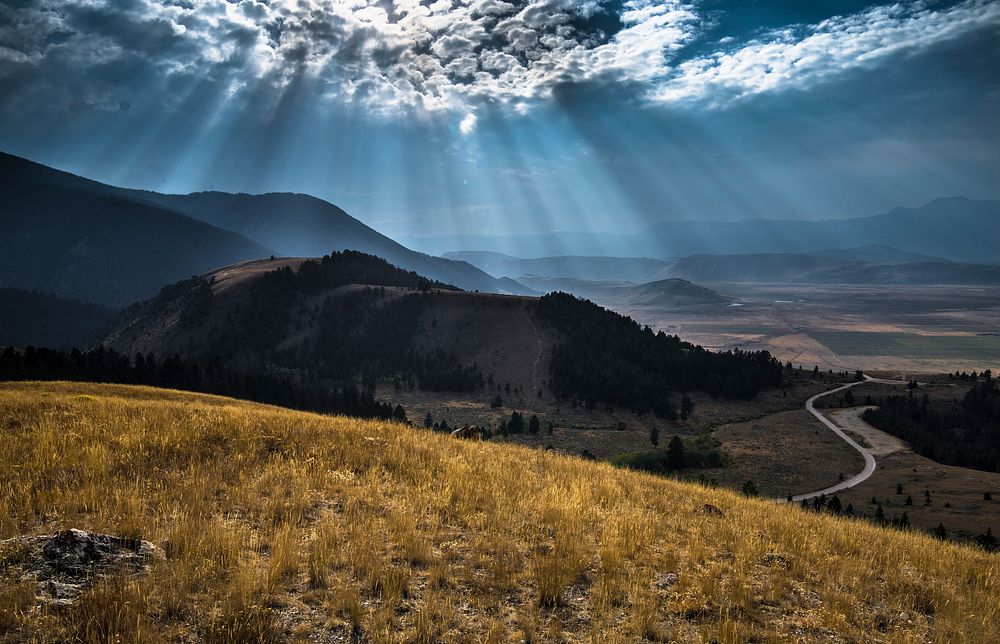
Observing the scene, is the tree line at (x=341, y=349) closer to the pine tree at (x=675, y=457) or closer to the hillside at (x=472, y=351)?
the hillside at (x=472, y=351)

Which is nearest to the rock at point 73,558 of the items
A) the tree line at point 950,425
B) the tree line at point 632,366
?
the tree line at point 950,425

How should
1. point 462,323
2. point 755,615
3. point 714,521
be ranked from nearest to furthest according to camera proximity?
1. point 755,615
2. point 714,521
3. point 462,323

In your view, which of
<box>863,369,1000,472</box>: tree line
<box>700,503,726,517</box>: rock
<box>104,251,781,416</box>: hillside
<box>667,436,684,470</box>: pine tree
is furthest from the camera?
<box>104,251,781,416</box>: hillside

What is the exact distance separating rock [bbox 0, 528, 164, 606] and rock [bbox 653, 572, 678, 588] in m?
7.65

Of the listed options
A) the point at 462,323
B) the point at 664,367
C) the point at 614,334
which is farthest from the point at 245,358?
the point at 664,367

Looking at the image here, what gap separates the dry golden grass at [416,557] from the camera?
600cm

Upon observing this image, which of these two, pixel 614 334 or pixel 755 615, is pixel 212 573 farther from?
pixel 614 334

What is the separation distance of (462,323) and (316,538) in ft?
592

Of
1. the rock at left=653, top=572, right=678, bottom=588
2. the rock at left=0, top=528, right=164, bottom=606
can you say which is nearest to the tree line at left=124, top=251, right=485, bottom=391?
the rock at left=653, top=572, right=678, bottom=588

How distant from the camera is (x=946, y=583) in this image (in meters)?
9.42

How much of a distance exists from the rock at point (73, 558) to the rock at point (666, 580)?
7.65 meters

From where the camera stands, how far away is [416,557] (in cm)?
780

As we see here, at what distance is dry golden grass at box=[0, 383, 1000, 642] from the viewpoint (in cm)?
600

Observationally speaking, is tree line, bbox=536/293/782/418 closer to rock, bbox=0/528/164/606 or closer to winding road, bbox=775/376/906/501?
winding road, bbox=775/376/906/501
